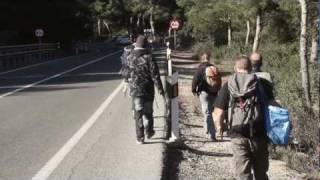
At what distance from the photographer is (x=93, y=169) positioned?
8.95m

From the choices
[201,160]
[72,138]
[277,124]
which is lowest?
[201,160]

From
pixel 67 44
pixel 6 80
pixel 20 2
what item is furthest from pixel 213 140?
pixel 67 44

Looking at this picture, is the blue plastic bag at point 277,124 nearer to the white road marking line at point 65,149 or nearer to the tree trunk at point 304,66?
the white road marking line at point 65,149

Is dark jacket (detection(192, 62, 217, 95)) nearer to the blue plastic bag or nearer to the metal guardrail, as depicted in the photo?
the blue plastic bag

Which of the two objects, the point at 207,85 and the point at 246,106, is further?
the point at 207,85

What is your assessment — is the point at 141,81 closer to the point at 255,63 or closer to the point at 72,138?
the point at 72,138

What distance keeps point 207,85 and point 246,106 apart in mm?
5100

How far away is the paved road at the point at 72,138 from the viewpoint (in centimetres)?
892

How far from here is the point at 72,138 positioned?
37.8 ft

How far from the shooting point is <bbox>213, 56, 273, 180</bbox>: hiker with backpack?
23.0 ft

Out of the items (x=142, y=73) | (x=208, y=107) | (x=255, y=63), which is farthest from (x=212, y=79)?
(x=255, y=63)

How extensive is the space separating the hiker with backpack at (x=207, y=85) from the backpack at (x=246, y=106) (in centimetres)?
450

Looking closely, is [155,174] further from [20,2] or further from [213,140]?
[20,2]

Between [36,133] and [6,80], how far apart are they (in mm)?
14314
